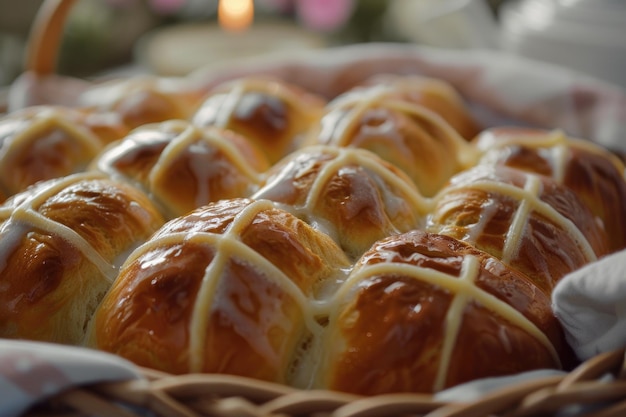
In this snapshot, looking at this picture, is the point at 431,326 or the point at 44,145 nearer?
the point at 431,326

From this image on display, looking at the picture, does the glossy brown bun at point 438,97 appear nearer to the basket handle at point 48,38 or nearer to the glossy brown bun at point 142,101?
the glossy brown bun at point 142,101

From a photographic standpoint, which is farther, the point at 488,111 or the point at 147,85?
the point at 488,111

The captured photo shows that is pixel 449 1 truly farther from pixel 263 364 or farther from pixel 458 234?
pixel 263 364

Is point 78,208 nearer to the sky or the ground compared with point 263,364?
nearer to the sky

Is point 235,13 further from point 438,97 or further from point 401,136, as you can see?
point 401,136

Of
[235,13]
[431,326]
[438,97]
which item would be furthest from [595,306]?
[235,13]

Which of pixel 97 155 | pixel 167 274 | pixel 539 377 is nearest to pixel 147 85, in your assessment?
pixel 97 155

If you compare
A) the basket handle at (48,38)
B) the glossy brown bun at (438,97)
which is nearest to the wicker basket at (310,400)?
the glossy brown bun at (438,97)
